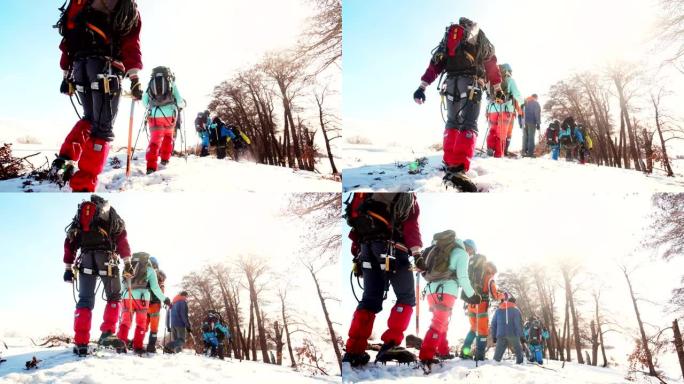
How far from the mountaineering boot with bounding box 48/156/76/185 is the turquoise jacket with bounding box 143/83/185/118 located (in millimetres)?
1681

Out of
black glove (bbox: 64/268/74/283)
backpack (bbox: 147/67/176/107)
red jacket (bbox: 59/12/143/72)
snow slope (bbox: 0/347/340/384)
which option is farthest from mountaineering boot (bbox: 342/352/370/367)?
backpack (bbox: 147/67/176/107)

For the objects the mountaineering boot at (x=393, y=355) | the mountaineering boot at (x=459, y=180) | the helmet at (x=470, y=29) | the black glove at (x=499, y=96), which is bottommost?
the mountaineering boot at (x=393, y=355)

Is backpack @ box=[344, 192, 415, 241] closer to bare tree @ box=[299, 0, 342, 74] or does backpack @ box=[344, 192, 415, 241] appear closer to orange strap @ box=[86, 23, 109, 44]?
orange strap @ box=[86, 23, 109, 44]

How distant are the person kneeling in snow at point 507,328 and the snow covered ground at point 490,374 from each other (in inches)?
5.9

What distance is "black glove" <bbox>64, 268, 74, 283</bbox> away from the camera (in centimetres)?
539

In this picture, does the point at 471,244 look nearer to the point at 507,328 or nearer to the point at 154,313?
the point at 507,328

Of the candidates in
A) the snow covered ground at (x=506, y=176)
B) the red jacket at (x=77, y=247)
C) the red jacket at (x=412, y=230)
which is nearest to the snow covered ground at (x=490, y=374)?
the red jacket at (x=412, y=230)

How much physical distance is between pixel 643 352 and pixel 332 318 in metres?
4.75

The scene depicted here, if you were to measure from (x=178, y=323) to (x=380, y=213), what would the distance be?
451cm

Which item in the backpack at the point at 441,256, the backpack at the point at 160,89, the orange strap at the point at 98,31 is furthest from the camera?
the backpack at the point at 160,89

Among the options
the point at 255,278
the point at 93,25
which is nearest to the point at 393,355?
the point at 93,25

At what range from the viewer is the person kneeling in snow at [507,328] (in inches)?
224

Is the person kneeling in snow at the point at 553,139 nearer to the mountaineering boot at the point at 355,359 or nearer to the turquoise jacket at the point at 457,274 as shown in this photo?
the turquoise jacket at the point at 457,274

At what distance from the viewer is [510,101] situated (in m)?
6.03
